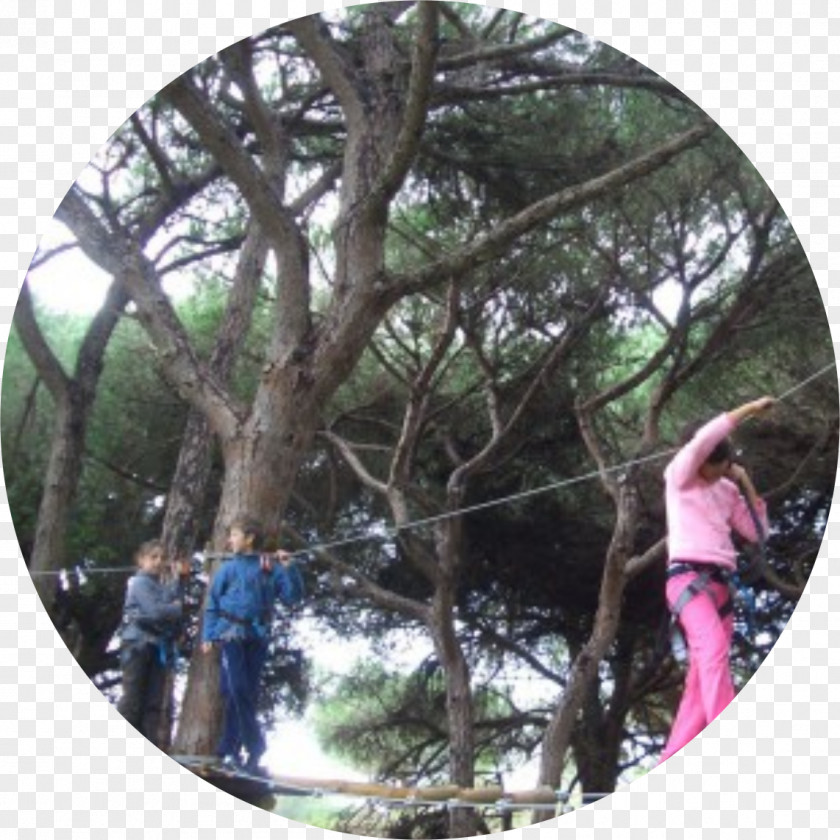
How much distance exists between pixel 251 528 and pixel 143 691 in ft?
1.21

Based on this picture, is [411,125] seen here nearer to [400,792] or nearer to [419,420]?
[419,420]

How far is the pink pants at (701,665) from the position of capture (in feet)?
9.45

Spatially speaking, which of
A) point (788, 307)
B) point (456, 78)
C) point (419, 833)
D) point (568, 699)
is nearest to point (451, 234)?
point (456, 78)

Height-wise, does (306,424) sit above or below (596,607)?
above

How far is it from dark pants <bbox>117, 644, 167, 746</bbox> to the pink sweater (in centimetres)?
99

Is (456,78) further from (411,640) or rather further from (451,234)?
(411,640)

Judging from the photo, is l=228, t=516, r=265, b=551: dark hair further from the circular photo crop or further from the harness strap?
the harness strap

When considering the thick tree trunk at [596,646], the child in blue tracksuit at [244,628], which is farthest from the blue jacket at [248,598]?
the thick tree trunk at [596,646]

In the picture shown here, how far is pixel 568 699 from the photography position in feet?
9.56

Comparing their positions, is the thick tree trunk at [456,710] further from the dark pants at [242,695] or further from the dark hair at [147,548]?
the dark hair at [147,548]

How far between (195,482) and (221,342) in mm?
302

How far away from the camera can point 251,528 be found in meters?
3.02

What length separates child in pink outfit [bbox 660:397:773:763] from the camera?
288cm

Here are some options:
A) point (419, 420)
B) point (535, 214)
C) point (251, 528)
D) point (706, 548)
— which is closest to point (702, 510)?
point (706, 548)
